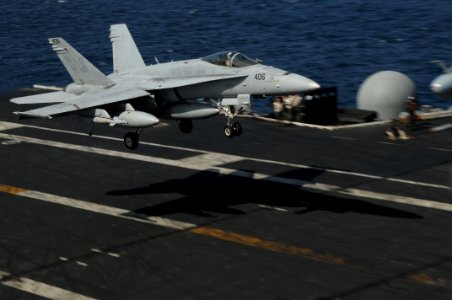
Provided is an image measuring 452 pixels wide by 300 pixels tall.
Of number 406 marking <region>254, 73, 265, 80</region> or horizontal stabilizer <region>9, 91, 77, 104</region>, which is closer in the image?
number 406 marking <region>254, 73, 265, 80</region>

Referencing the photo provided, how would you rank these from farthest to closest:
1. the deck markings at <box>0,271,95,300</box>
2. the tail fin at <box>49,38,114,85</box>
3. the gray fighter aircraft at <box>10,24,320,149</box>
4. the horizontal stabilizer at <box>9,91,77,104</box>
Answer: the tail fin at <box>49,38,114,85</box> < the horizontal stabilizer at <box>9,91,77,104</box> < the gray fighter aircraft at <box>10,24,320,149</box> < the deck markings at <box>0,271,95,300</box>

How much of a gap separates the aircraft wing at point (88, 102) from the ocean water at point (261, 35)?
38551 millimetres

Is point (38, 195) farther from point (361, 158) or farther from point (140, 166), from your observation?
point (361, 158)

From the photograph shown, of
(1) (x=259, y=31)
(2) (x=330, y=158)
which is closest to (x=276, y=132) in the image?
(2) (x=330, y=158)

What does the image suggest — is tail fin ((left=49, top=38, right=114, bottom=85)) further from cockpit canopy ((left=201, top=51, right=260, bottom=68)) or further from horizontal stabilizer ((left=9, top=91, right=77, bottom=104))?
cockpit canopy ((left=201, top=51, right=260, bottom=68))

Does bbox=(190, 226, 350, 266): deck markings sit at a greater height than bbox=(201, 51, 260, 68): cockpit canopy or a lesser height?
lesser

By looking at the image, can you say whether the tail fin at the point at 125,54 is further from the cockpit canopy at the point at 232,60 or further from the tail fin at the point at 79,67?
the cockpit canopy at the point at 232,60

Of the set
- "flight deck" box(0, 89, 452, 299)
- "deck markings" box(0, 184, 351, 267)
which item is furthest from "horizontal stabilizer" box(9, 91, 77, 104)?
"deck markings" box(0, 184, 351, 267)

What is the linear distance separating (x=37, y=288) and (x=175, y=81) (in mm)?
10368

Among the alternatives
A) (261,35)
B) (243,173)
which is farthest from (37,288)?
(261,35)

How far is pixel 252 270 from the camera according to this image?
27766 millimetres

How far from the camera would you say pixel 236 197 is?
36.2 metres

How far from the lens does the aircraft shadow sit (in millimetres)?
34094

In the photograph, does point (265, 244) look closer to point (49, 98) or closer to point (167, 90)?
point (167, 90)
